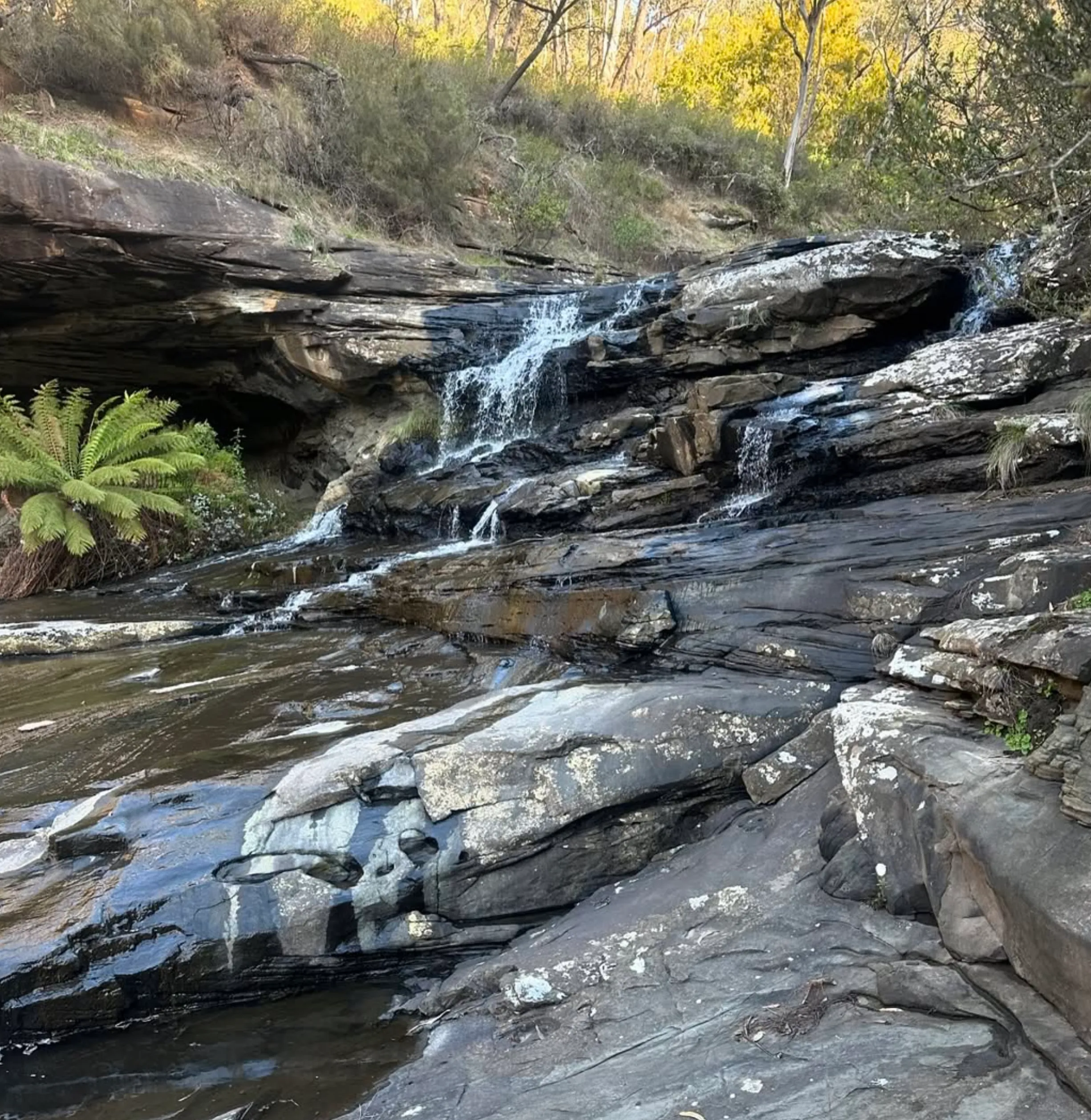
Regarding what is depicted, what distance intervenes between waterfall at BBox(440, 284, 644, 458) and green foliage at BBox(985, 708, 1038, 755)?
26.8 feet

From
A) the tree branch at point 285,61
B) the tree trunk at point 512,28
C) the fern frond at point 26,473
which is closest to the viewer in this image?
the fern frond at point 26,473

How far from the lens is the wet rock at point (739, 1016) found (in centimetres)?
215

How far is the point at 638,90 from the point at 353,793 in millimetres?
29471

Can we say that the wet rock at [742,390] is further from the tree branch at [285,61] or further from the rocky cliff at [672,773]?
the tree branch at [285,61]

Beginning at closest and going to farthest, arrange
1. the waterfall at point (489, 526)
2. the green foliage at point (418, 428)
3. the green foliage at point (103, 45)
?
1. the waterfall at point (489, 526)
2. the green foliage at point (103, 45)
3. the green foliage at point (418, 428)

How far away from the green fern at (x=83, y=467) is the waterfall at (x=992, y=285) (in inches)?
372

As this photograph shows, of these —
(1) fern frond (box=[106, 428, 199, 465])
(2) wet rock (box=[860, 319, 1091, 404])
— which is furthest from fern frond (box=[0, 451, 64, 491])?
(2) wet rock (box=[860, 319, 1091, 404])

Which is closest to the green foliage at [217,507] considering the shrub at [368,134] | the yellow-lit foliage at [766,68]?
the shrub at [368,134]

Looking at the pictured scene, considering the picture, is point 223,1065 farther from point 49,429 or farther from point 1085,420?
point 49,429

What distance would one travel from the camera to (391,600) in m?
7.20

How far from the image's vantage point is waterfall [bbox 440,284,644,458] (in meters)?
10.9

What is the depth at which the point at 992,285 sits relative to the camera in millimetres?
8227

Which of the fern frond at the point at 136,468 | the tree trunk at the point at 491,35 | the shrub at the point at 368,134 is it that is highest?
the tree trunk at the point at 491,35

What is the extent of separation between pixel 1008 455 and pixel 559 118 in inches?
669
